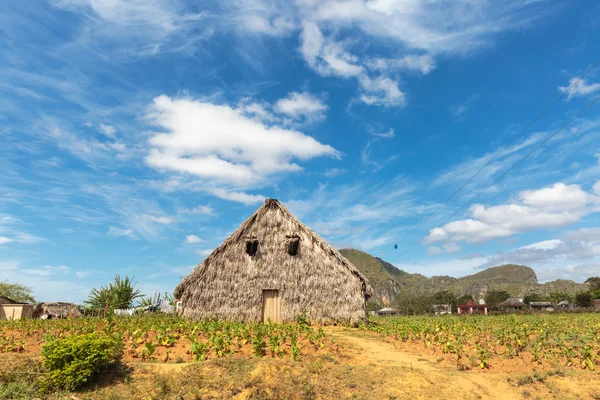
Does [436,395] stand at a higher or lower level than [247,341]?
lower

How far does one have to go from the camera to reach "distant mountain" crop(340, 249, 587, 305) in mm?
116706

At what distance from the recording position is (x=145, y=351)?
10.5 meters

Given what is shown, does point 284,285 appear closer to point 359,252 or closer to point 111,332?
point 111,332

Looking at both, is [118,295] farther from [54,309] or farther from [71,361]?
[71,361]

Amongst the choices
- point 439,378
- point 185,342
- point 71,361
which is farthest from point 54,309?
point 439,378

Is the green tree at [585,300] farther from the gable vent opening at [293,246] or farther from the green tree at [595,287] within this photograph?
the gable vent opening at [293,246]

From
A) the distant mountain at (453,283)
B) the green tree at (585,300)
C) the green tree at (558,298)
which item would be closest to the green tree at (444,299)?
the green tree at (558,298)

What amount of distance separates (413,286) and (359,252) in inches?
946

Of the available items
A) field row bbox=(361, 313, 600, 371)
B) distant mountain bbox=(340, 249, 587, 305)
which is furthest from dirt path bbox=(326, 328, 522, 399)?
distant mountain bbox=(340, 249, 587, 305)

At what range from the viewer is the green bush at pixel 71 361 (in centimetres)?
Result: 844

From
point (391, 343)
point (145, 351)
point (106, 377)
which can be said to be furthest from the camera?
point (391, 343)

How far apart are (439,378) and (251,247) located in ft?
41.6

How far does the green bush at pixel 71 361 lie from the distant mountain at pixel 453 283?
106 m

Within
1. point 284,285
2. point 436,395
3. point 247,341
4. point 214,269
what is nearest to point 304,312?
point 284,285
